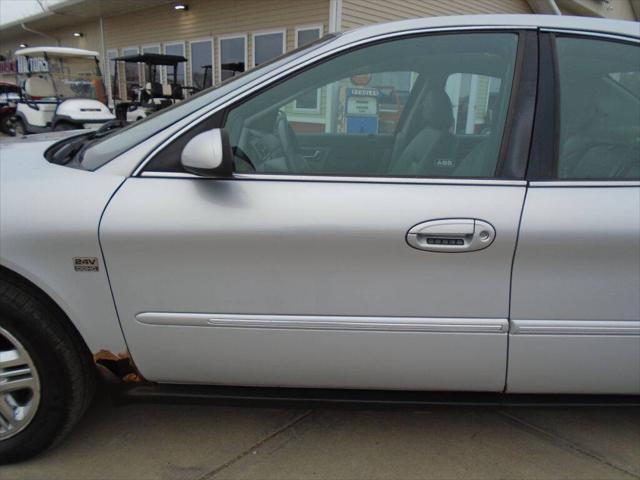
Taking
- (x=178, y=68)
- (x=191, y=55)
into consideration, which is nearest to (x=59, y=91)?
(x=178, y=68)

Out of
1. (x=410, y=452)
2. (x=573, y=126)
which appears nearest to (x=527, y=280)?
(x=573, y=126)

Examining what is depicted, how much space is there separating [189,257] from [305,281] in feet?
1.36

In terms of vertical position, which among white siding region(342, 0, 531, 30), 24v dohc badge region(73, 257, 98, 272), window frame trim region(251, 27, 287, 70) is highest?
white siding region(342, 0, 531, 30)

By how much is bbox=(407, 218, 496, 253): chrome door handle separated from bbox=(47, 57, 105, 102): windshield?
43.3 feet

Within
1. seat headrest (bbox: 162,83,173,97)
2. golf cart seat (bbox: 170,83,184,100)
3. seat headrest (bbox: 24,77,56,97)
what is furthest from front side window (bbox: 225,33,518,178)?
seat headrest (bbox: 24,77,56,97)

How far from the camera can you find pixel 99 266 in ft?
5.58

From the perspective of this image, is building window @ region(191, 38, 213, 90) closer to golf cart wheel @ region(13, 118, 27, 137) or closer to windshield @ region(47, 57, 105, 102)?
windshield @ region(47, 57, 105, 102)

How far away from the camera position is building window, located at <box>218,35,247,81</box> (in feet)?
38.8

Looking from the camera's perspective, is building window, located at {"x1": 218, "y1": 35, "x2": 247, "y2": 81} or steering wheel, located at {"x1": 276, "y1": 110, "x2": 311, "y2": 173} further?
building window, located at {"x1": 218, "y1": 35, "x2": 247, "y2": 81}

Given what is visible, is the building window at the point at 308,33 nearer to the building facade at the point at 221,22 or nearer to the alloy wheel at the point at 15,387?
the building facade at the point at 221,22

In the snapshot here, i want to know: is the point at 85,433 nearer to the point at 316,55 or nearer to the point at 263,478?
the point at 263,478

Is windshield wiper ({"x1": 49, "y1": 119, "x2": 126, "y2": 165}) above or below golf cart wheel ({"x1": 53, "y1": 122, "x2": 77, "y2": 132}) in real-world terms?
above

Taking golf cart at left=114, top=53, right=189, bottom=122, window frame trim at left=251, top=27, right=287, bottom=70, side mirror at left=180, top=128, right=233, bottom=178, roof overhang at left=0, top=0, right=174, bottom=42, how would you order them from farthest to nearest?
roof overhang at left=0, top=0, right=174, bottom=42, golf cart at left=114, top=53, right=189, bottom=122, window frame trim at left=251, top=27, right=287, bottom=70, side mirror at left=180, top=128, right=233, bottom=178

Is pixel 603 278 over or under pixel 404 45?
under
